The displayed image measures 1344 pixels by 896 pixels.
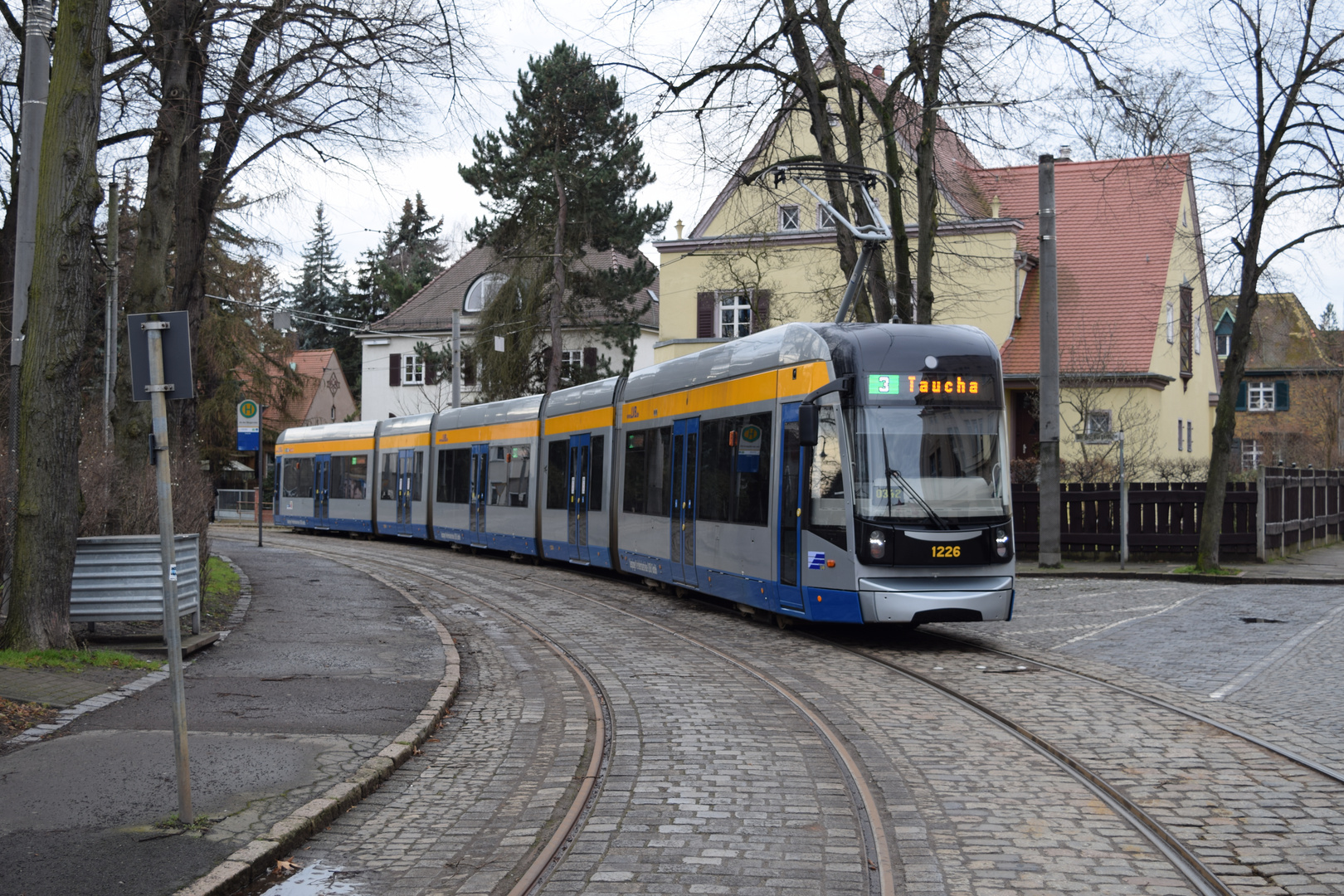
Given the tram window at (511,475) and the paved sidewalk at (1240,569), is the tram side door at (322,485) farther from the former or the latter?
the paved sidewalk at (1240,569)

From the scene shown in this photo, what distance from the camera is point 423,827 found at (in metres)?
6.71

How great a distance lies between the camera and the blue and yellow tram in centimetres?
1282

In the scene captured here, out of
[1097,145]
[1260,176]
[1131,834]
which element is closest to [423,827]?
[1131,834]

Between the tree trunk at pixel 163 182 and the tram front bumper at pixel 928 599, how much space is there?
8.67 metres

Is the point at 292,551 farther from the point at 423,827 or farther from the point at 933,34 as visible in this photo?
the point at 423,827

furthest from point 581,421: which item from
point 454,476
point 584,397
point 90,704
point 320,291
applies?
point 320,291

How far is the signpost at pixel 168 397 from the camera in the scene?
20.9 feet

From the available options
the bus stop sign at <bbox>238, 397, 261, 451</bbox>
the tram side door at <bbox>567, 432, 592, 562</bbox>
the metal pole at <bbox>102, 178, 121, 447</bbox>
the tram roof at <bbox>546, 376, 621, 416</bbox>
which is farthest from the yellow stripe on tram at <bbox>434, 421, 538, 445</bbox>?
the metal pole at <bbox>102, 178, 121, 447</bbox>

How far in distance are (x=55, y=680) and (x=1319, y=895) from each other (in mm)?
8419

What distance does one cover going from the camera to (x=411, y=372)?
64.9 m

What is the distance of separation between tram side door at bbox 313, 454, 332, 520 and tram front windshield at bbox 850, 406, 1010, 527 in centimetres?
2647

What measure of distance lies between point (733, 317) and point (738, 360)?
24.6m

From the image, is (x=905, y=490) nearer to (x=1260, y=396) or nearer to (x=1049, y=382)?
(x=1049, y=382)

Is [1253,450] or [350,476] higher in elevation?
[1253,450]
